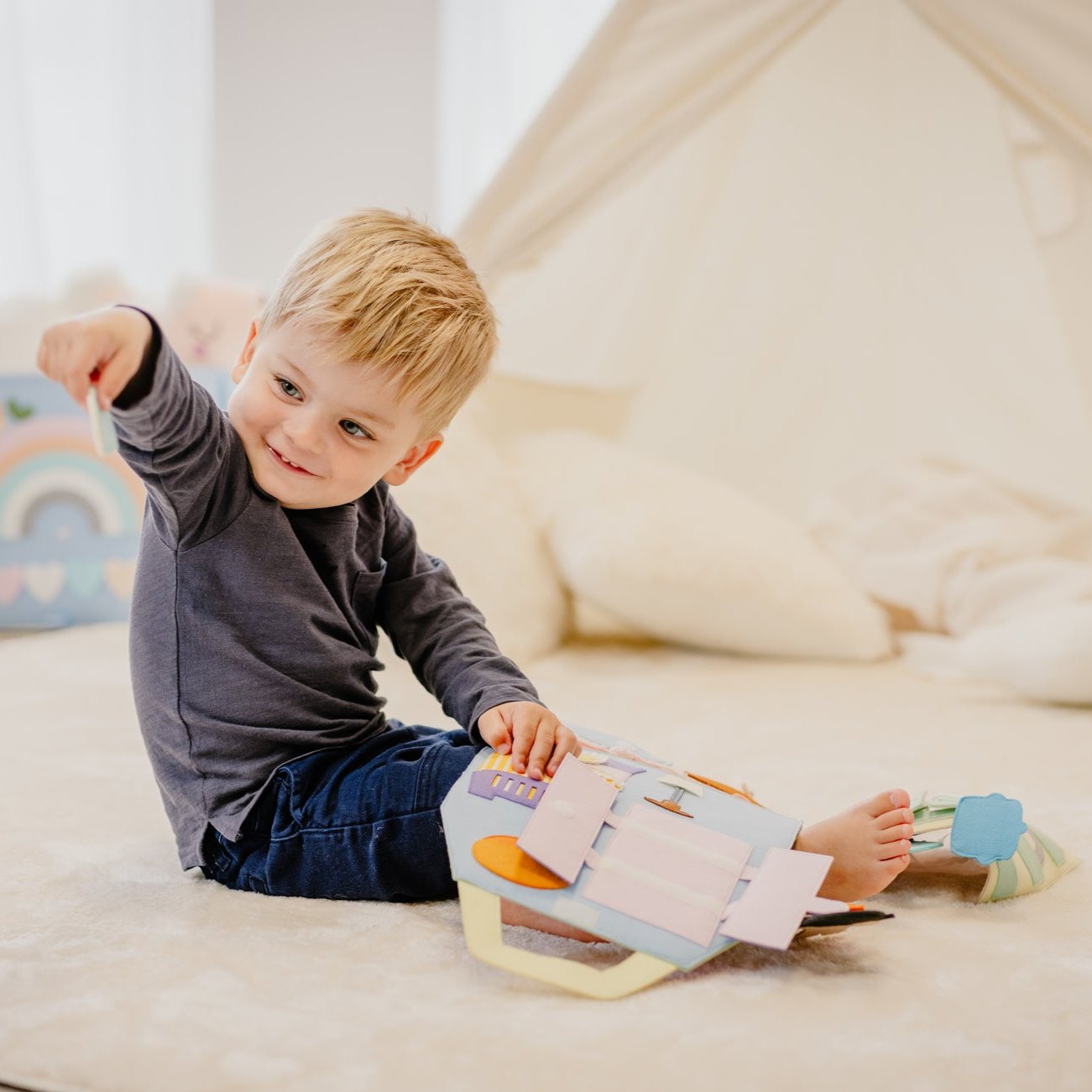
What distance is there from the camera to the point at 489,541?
175 cm

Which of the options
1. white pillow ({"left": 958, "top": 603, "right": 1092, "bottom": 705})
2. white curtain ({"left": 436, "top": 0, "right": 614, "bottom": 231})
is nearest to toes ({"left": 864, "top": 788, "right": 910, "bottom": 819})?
white pillow ({"left": 958, "top": 603, "right": 1092, "bottom": 705})

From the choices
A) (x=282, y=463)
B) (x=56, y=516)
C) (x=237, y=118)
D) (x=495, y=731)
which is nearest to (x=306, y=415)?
(x=282, y=463)

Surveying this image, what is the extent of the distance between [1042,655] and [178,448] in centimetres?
117

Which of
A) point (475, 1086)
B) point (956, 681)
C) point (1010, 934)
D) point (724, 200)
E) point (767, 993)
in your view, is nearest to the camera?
point (475, 1086)

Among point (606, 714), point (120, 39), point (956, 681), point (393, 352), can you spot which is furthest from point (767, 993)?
point (120, 39)

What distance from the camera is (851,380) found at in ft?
8.22

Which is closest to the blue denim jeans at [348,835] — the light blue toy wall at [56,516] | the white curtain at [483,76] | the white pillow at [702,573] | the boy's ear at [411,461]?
the boy's ear at [411,461]

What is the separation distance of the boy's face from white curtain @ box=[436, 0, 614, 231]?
1.43 meters

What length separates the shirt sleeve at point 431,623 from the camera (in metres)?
1.02

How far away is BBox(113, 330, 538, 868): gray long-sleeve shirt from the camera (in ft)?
2.91

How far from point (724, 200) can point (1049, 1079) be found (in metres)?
2.07

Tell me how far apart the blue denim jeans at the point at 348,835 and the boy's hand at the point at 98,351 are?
0.34 meters

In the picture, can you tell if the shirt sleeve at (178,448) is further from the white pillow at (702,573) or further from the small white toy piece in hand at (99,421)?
the white pillow at (702,573)

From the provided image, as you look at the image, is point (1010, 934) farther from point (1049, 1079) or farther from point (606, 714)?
point (606, 714)
